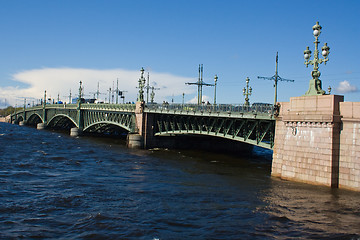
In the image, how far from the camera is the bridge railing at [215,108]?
93.1ft

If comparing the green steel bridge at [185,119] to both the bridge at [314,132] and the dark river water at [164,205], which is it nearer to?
the bridge at [314,132]

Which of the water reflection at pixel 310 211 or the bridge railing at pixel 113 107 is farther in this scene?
the bridge railing at pixel 113 107

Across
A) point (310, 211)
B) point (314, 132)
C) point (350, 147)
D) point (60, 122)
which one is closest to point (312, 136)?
point (314, 132)

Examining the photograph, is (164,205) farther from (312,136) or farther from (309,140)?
(312,136)

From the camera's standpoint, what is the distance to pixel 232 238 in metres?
13.7

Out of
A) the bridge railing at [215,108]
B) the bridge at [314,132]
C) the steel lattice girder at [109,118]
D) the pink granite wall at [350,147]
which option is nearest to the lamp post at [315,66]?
the bridge at [314,132]

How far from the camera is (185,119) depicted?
139ft

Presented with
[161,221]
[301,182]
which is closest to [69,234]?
[161,221]

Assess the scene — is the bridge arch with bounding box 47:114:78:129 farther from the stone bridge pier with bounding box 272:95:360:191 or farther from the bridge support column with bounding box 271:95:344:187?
the stone bridge pier with bounding box 272:95:360:191

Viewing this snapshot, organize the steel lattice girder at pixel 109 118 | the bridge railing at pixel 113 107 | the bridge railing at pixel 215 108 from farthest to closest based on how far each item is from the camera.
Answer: the steel lattice girder at pixel 109 118, the bridge railing at pixel 113 107, the bridge railing at pixel 215 108

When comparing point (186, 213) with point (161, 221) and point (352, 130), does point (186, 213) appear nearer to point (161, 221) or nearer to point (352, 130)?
point (161, 221)

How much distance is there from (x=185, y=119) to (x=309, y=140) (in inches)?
835

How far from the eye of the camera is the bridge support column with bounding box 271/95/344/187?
21.5 metres

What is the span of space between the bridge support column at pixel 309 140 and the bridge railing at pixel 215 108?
A: 2785mm
